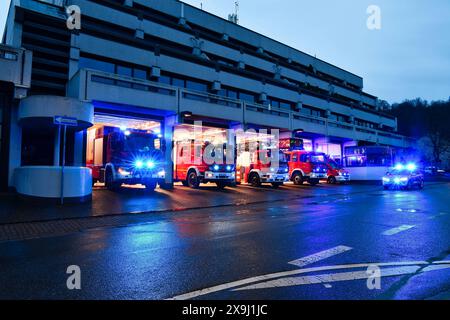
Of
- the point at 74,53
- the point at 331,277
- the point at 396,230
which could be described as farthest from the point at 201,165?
the point at 331,277

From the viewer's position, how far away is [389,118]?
57.8m

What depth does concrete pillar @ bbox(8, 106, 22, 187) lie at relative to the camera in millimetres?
16406

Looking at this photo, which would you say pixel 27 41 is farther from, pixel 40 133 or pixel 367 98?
pixel 367 98

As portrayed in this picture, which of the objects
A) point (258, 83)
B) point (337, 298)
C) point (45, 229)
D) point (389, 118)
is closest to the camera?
point (337, 298)

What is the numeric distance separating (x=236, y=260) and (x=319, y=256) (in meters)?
1.47

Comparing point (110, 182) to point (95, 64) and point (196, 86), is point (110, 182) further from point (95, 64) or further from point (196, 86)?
point (196, 86)

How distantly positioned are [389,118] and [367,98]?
5.39m

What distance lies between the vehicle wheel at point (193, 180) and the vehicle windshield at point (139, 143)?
4115mm

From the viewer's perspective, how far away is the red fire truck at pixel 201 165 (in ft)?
64.6

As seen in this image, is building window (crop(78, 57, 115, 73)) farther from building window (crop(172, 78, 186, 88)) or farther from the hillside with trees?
the hillside with trees

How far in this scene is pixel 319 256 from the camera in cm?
542

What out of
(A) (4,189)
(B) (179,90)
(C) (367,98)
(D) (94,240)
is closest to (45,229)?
(D) (94,240)

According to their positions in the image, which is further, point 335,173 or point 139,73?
point 335,173

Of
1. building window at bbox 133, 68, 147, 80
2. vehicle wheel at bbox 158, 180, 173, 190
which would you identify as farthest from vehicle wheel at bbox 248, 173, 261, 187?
building window at bbox 133, 68, 147, 80
